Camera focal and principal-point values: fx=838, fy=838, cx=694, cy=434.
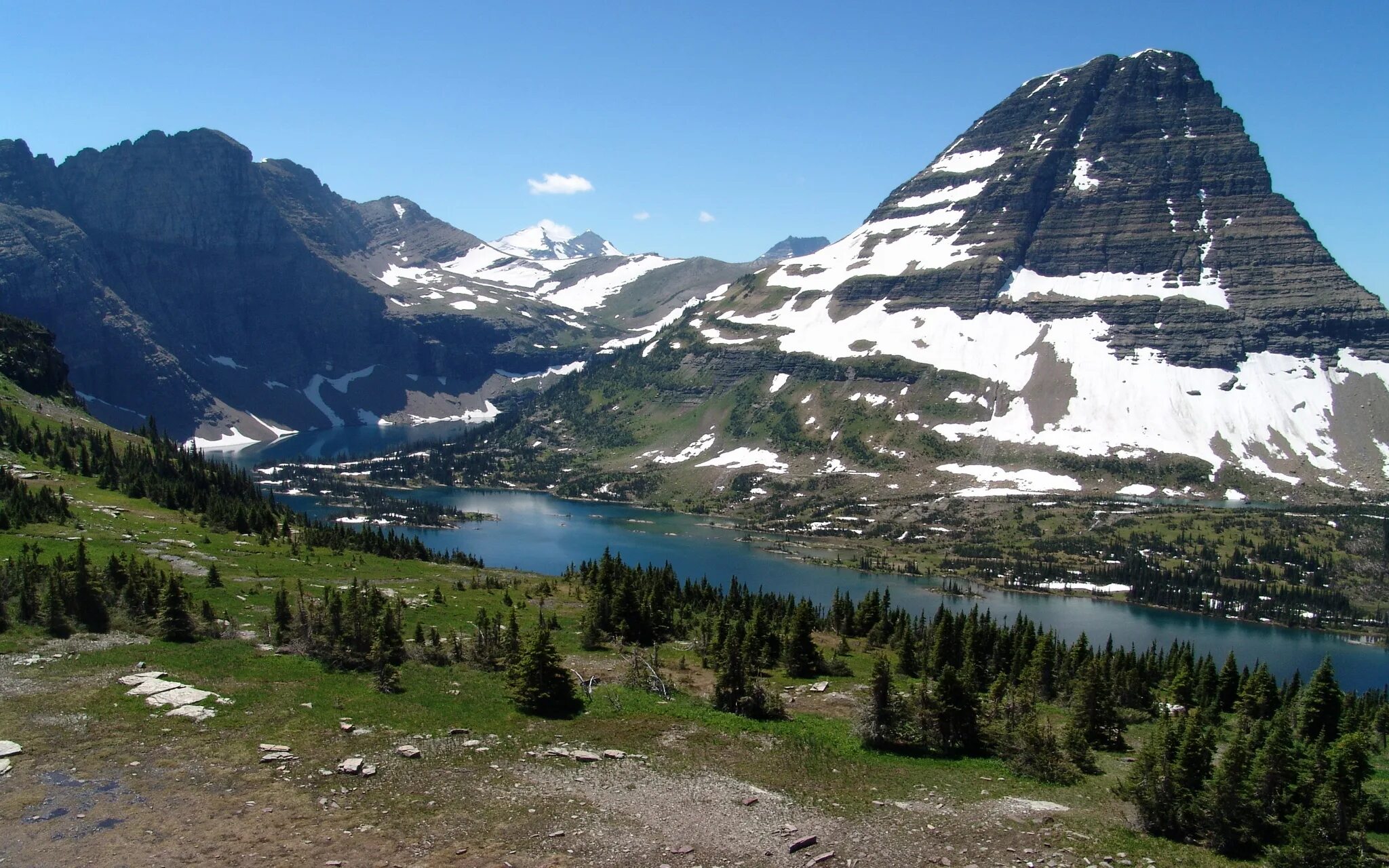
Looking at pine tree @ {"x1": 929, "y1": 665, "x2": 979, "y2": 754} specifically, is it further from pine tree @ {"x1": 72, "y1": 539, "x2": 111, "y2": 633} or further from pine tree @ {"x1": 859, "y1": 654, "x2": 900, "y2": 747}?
pine tree @ {"x1": 72, "y1": 539, "x2": 111, "y2": 633}

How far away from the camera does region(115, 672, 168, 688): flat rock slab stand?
35.2 m

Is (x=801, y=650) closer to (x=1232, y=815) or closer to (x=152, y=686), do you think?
(x=1232, y=815)

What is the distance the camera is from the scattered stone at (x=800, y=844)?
26188mm

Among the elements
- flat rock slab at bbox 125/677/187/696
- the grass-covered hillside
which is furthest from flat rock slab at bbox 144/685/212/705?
flat rock slab at bbox 125/677/187/696

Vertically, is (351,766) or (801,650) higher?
Answer: (351,766)

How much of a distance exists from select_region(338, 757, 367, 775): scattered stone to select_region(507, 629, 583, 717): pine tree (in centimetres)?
923

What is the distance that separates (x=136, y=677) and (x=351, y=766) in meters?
13.7

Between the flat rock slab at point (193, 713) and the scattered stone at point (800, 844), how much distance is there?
22934 millimetres

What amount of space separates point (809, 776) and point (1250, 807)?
49.5ft

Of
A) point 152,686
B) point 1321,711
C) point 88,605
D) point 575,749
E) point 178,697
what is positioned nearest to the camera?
point 575,749

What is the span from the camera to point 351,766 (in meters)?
29.1

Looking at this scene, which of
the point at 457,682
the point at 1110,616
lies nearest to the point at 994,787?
the point at 457,682

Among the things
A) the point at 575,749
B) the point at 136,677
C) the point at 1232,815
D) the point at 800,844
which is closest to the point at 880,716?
the point at 800,844

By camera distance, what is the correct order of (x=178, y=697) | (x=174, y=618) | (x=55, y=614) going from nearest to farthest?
(x=178, y=697), (x=55, y=614), (x=174, y=618)
